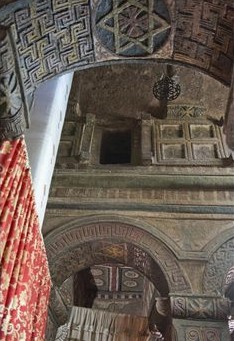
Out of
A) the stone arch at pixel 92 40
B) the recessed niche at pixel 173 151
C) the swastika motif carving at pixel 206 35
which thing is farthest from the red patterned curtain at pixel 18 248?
the recessed niche at pixel 173 151

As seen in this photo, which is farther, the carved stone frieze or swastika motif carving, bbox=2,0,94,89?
the carved stone frieze

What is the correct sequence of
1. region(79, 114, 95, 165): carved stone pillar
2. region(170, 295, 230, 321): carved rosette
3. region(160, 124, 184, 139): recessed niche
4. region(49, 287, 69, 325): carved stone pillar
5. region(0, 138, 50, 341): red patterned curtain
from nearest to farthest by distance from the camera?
region(0, 138, 50, 341): red patterned curtain < region(170, 295, 230, 321): carved rosette < region(49, 287, 69, 325): carved stone pillar < region(79, 114, 95, 165): carved stone pillar < region(160, 124, 184, 139): recessed niche

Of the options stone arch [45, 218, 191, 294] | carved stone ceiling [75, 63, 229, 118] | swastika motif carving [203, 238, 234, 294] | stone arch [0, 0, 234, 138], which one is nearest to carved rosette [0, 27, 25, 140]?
stone arch [0, 0, 234, 138]

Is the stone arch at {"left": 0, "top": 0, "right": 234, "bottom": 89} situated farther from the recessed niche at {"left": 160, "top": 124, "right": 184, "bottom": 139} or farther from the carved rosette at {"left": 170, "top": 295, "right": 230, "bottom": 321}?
the recessed niche at {"left": 160, "top": 124, "right": 184, "bottom": 139}

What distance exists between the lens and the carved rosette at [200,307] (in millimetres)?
6352

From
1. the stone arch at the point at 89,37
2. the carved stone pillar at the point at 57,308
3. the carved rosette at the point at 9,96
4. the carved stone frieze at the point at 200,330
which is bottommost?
the carved stone frieze at the point at 200,330

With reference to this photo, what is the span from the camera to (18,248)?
3260 mm

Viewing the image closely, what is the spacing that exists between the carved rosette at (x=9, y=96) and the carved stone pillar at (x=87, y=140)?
519 centimetres

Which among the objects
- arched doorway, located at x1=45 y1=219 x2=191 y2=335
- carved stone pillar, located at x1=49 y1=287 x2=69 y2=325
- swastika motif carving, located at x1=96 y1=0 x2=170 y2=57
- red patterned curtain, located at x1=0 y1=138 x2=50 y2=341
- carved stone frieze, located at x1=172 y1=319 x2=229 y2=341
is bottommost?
red patterned curtain, located at x1=0 y1=138 x2=50 y2=341

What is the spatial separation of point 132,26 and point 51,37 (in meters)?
0.69

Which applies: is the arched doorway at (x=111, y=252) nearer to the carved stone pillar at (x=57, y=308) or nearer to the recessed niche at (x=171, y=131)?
the carved stone pillar at (x=57, y=308)

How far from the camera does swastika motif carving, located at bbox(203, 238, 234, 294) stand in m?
6.66

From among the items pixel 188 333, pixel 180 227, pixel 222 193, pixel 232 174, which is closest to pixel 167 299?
pixel 188 333

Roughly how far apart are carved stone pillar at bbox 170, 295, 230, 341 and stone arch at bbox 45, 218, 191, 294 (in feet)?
2.18
